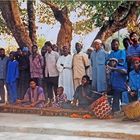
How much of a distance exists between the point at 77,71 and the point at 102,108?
140 cm

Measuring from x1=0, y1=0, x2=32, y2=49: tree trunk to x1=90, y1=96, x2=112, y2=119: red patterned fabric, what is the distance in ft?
11.7

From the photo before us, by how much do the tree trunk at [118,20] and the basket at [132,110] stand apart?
4182 mm

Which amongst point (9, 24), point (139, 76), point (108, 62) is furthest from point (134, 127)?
point (9, 24)

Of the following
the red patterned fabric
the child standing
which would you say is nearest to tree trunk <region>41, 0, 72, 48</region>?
the child standing

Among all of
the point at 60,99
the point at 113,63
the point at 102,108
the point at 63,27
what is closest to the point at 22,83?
the point at 60,99

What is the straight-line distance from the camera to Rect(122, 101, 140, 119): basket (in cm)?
834

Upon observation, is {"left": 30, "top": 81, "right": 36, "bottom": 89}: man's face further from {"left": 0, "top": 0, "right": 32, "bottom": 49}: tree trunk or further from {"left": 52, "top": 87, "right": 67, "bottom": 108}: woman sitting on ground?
{"left": 0, "top": 0, "right": 32, "bottom": 49}: tree trunk

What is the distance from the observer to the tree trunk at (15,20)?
11.4 meters

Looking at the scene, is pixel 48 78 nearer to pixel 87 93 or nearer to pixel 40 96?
pixel 40 96

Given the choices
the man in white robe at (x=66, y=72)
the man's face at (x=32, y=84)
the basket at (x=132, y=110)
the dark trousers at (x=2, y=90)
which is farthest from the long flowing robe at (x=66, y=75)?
the basket at (x=132, y=110)

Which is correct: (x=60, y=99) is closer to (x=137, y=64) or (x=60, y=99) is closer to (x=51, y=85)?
(x=51, y=85)

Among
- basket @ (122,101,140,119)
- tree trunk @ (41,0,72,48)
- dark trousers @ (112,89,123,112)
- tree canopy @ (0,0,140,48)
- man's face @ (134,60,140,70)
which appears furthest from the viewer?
tree trunk @ (41,0,72,48)

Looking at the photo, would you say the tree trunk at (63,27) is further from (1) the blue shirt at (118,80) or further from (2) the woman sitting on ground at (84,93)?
(1) the blue shirt at (118,80)

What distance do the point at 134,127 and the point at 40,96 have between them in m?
2.89
